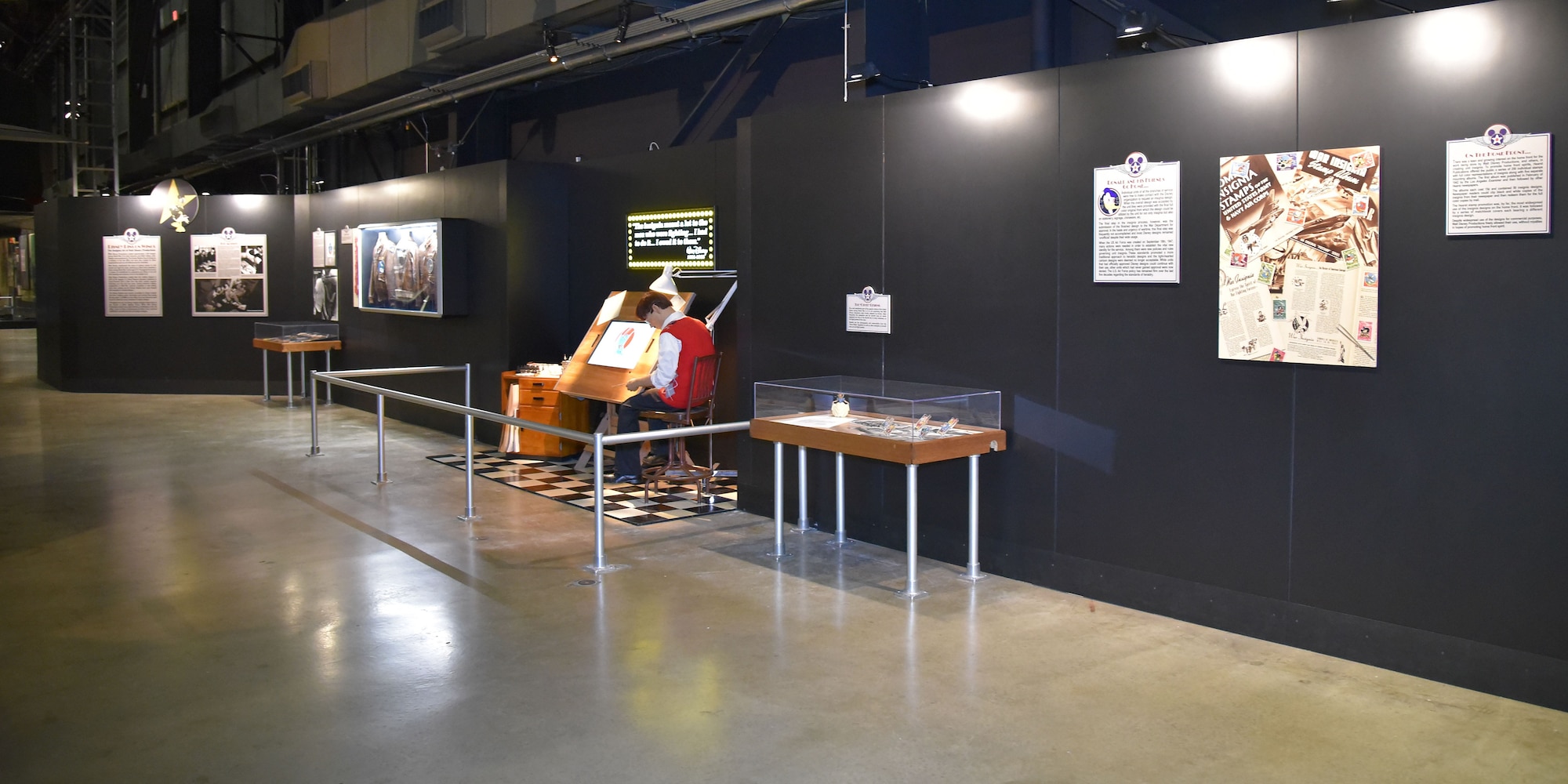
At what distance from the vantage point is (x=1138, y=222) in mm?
5359

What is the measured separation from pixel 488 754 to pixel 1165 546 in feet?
10.6

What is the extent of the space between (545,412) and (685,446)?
170cm

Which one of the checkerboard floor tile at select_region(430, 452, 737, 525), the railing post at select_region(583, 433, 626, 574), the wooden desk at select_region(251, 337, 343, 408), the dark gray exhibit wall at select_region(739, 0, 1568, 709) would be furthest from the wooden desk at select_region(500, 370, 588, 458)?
the wooden desk at select_region(251, 337, 343, 408)

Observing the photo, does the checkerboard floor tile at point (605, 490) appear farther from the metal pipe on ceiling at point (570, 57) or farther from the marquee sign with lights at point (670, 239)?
the metal pipe on ceiling at point (570, 57)

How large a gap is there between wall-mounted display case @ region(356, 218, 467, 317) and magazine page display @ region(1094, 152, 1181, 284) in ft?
24.1

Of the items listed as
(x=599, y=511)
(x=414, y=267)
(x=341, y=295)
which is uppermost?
(x=414, y=267)

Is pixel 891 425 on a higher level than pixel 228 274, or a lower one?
lower

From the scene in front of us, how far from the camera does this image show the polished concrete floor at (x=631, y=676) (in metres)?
3.74

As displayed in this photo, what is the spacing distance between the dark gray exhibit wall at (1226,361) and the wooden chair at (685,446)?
5.17ft

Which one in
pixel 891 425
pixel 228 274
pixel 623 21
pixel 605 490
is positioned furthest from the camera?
pixel 228 274

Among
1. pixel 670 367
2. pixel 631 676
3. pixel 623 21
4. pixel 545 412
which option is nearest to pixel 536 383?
pixel 545 412

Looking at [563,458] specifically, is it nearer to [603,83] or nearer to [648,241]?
[648,241]

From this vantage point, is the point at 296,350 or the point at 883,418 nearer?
the point at 883,418

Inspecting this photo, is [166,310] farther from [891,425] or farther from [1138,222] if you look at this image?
[1138,222]
